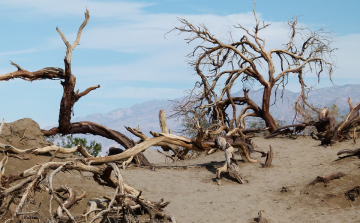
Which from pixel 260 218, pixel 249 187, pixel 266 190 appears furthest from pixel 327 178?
pixel 260 218

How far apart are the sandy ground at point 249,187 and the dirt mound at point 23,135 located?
43 centimetres

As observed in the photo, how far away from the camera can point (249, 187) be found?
30.1ft

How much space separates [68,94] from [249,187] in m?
5.32

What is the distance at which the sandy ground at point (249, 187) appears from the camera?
286 inches

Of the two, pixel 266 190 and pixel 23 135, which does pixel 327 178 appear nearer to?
pixel 266 190

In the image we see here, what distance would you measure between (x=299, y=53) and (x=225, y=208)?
1001cm

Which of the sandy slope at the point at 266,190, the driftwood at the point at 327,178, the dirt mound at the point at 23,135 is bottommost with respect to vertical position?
the sandy slope at the point at 266,190

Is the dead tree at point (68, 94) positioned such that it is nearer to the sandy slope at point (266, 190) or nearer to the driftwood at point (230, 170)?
the sandy slope at point (266, 190)

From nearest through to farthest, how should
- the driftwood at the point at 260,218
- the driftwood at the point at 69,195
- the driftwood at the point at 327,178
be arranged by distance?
the driftwood at the point at 69,195 → the driftwood at the point at 260,218 → the driftwood at the point at 327,178

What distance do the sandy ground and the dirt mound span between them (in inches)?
17.0

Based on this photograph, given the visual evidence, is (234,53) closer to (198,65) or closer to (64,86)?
(198,65)

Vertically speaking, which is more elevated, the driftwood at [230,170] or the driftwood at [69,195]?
the driftwood at [69,195]

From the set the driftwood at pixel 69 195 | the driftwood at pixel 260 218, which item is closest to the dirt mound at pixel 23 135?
the driftwood at pixel 69 195

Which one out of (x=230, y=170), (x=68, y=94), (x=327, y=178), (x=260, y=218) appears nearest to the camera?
(x=260, y=218)
